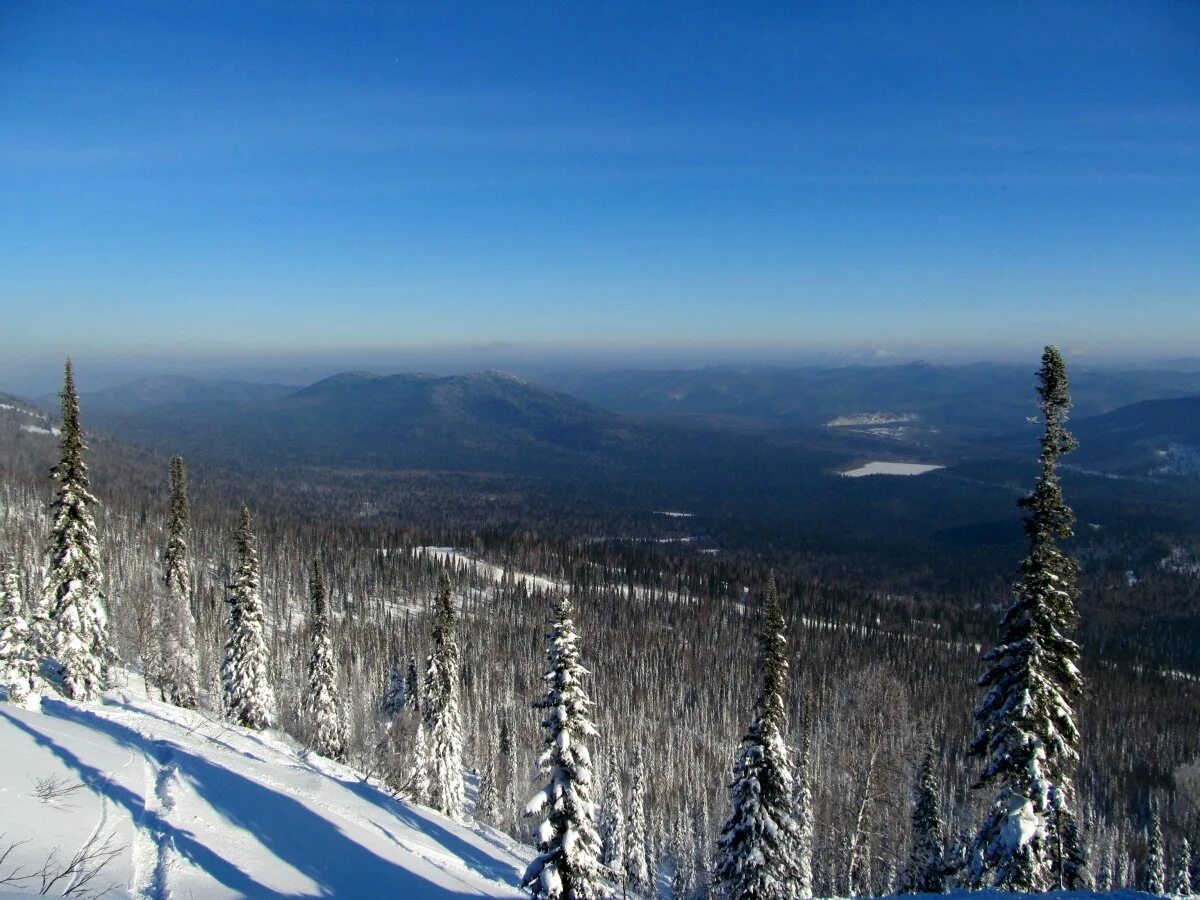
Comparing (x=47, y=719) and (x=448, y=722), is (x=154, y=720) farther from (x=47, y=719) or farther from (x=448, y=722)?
(x=448, y=722)

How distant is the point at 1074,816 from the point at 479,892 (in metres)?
15.7

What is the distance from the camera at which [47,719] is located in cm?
2075

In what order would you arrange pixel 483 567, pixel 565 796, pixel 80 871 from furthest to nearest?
1. pixel 483 567
2. pixel 565 796
3. pixel 80 871

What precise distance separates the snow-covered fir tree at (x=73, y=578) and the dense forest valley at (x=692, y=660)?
7264mm

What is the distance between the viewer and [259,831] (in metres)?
17.5

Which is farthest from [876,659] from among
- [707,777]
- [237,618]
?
[237,618]

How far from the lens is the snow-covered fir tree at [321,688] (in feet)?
146

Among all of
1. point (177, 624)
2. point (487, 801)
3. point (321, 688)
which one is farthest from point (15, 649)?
point (487, 801)

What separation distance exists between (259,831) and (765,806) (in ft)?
48.3

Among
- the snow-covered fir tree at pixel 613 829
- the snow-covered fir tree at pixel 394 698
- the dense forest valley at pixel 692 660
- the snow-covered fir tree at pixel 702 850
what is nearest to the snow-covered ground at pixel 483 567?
the dense forest valley at pixel 692 660

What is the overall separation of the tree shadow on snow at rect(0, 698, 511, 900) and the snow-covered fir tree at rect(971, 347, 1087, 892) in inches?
564

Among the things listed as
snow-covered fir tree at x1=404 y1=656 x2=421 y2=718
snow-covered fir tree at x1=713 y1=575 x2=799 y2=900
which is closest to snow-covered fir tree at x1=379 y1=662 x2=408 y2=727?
snow-covered fir tree at x1=404 y1=656 x2=421 y2=718

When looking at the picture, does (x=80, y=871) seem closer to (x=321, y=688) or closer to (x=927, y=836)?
(x=927, y=836)

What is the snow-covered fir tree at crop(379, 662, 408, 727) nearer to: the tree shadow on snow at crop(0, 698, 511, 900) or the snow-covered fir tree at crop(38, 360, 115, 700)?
the snow-covered fir tree at crop(38, 360, 115, 700)
